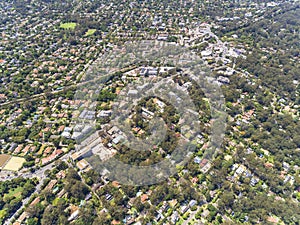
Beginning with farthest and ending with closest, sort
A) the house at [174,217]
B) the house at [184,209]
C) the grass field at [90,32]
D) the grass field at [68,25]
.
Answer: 1. the grass field at [68,25]
2. the grass field at [90,32]
3. the house at [184,209]
4. the house at [174,217]

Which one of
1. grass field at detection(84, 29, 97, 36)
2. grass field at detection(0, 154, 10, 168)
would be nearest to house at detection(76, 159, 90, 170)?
grass field at detection(0, 154, 10, 168)

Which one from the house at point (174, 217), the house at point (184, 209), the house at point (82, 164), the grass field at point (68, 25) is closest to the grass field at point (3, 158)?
the house at point (82, 164)

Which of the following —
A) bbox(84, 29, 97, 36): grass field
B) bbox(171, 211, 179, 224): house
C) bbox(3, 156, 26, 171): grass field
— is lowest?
bbox(171, 211, 179, 224): house

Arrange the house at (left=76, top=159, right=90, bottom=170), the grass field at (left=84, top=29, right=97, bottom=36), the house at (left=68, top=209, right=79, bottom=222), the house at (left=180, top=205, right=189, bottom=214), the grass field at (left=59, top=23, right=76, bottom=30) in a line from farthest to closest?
1. the grass field at (left=59, top=23, right=76, bottom=30)
2. the grass field at (left=84, top=29, right=97, bottom=36)
3. the house at (left=76, top=159, right=90, bottom=170)
4. the house at (left=180, top=205, right=189, bottom=214)
5. the house at (left=68, top=209, right=79, bottom=222)

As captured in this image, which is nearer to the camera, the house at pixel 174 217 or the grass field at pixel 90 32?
the house at pixel 174 217

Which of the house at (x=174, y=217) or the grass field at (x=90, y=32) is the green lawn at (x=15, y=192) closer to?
the house at (x=174, y=217)

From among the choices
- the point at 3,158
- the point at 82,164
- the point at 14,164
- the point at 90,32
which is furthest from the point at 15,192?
the point at 90,32

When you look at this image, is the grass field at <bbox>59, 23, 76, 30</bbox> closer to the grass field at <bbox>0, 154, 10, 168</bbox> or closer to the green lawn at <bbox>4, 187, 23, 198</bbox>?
the grass field at <bbox>0, 154, 10, 168</bbox>

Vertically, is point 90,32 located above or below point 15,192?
above

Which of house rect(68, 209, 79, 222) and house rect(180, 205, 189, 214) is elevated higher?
house rect(68, 209, 79, 222)

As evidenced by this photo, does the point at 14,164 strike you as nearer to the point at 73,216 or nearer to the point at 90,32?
the point at 73,216
